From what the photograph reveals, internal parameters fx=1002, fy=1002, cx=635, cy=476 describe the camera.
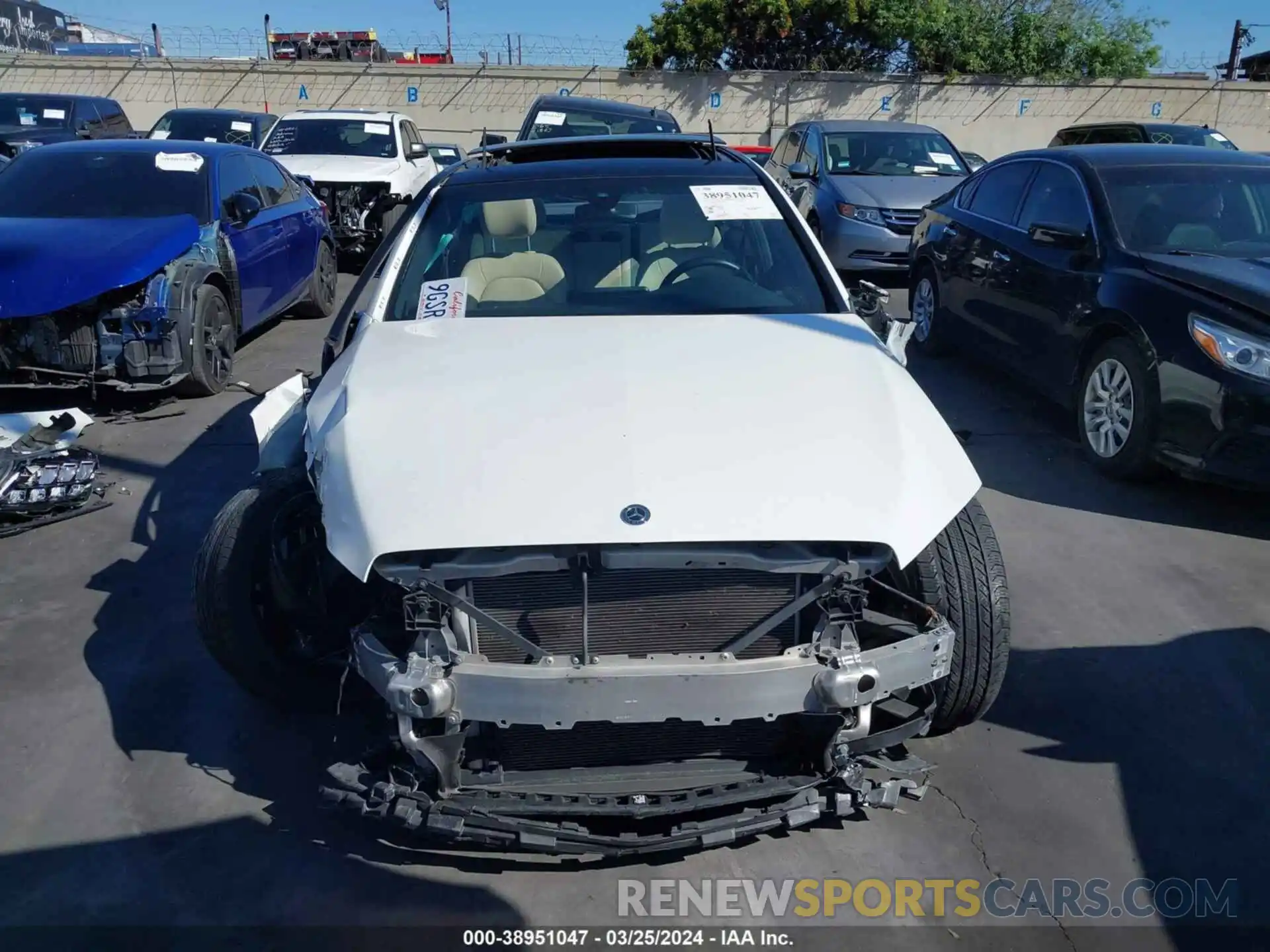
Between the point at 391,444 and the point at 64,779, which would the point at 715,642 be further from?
the point at 64,779

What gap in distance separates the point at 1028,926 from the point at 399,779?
172 centimetres

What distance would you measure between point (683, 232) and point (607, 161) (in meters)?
0.59

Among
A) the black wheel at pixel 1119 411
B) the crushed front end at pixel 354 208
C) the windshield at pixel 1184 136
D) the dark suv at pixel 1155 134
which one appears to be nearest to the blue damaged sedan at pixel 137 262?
the crushed front end at pixel 354 208

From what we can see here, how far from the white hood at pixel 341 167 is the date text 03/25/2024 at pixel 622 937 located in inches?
403

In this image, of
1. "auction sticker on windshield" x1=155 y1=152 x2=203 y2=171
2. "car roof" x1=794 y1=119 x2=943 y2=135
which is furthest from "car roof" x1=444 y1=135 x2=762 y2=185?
"car roof" x1=794 y1=119 x2=943 y2=135

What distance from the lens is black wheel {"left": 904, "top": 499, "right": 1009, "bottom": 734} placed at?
294cm

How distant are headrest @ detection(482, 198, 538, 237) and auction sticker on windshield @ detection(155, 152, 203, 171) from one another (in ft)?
14.2

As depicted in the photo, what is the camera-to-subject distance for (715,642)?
266 centimetres

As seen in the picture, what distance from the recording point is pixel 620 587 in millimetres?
2596

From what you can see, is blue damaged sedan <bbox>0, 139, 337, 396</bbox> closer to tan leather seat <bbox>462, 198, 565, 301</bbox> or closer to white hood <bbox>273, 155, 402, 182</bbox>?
white hood <bbox>273, 155, 402, 182</bbox>

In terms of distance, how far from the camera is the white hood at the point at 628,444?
2525 millimetres

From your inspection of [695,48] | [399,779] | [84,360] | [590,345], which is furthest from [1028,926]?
[695,48]

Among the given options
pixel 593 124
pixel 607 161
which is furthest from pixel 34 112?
pixel 607 161

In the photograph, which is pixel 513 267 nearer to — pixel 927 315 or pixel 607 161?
pixel 607 161
